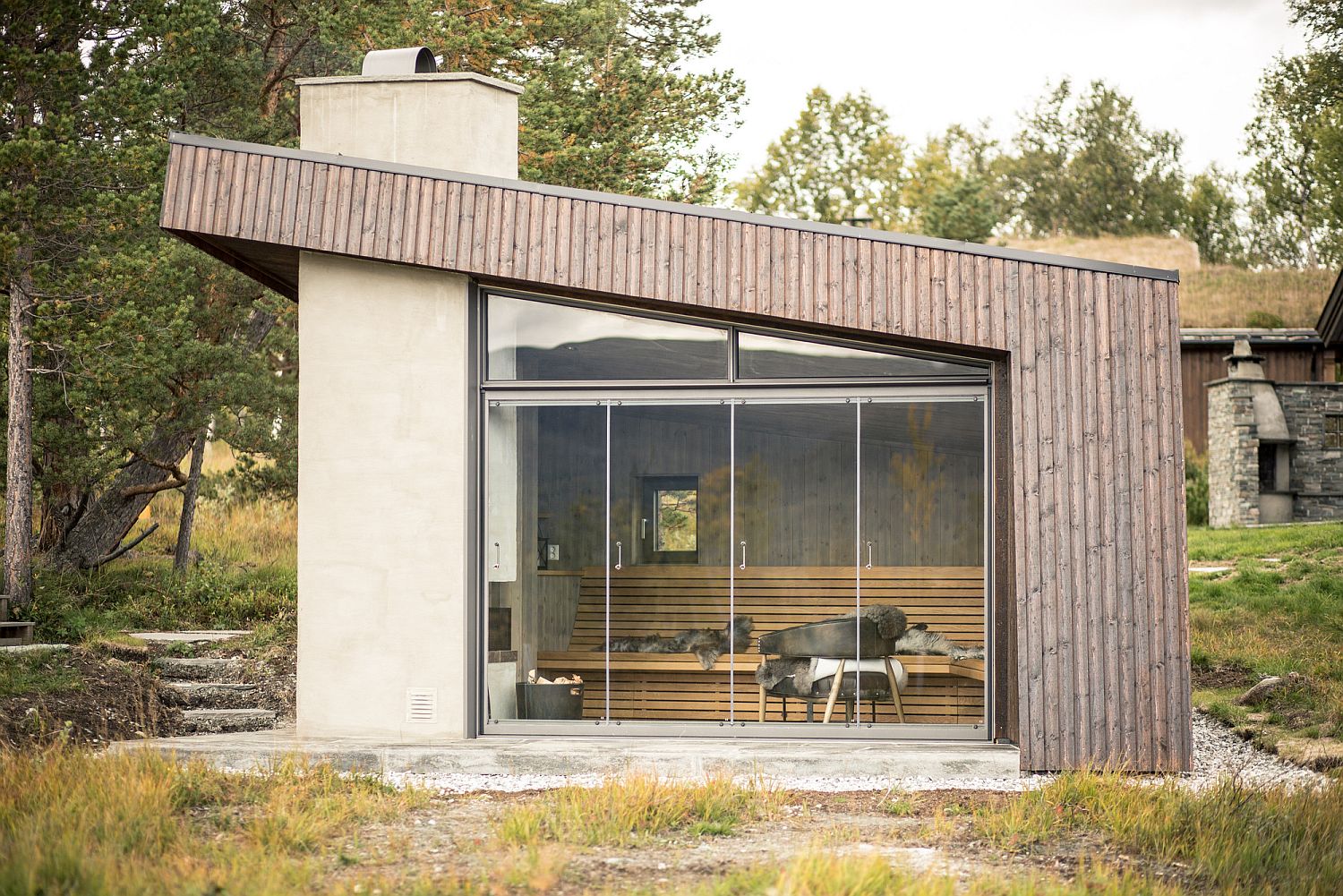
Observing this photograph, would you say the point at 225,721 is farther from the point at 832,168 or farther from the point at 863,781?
the point at 832,168

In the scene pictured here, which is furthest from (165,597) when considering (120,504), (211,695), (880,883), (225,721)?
(880,883)

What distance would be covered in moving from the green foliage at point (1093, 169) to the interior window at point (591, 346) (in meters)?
41.7

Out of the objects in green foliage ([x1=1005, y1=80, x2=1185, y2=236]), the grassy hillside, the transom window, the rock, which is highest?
green foliage ([x1=1005, y1=80, x2=1185, y2=236])

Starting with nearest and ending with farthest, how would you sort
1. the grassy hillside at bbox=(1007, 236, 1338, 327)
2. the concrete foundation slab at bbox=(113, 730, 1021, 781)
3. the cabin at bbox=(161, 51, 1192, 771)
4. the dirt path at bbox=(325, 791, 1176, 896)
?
1. the dirt path at bbox=(325, 791, 1176, 896)
2. the concrete foundation slab at bbox=(113, 730, 1021, 781)
3. the cabin at bbox=(161, 51, 1192, 771)
4. the grassy hillside at bbox=(1007, 236, 1338, 327)

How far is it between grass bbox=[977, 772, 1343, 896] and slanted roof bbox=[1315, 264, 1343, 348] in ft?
48.3

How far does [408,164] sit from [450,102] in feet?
1.86

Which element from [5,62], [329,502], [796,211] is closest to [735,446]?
[329,502]

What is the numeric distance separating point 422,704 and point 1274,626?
9.37m

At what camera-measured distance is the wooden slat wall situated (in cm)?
774

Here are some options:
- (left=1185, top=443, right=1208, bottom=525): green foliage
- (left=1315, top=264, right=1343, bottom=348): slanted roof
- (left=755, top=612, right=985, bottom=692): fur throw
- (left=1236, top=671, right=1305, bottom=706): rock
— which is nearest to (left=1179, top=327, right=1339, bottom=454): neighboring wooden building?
(left=1185, top=443, right=1208, bottom=525): green foliage

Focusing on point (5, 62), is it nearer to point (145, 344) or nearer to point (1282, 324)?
point (145, 344)

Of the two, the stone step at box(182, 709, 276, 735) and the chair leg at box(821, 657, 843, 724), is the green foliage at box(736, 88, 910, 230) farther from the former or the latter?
the chair leg at box(821, 657, 843, 724)

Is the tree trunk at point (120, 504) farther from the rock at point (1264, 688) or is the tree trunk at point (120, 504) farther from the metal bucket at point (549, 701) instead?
the rock at point (1264, 688)

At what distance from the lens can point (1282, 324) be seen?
108ft
